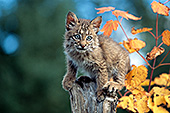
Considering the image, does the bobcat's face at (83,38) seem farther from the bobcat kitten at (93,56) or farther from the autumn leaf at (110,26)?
the autumn leaf at (110,26)

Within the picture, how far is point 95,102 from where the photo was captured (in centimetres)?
218

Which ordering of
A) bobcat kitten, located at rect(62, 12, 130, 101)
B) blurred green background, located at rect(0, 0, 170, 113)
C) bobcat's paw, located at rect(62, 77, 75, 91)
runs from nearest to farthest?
bobcat kitten, located at rect(62, 12, 130, 101), bobcat's paw, located at rect(62, 77, 75, 91), blurred green background, located at rect(0, 0, 170, 113)

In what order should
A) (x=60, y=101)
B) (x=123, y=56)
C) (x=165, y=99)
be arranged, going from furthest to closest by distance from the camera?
(x=60, y=101)
(x=123, y=56)
(x=165, y=99)

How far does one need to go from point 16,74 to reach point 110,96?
6.92m

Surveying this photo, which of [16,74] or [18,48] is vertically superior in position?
[18,48]

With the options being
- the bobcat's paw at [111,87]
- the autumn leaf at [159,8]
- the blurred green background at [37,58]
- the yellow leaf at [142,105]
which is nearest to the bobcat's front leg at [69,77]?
the bobcat's paw at [111,87]

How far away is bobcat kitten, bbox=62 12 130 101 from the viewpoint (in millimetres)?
2242

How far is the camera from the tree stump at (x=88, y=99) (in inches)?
83.9

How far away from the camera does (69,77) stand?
2549 millimetres

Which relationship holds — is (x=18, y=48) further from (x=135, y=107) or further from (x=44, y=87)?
(x=135, y=107)

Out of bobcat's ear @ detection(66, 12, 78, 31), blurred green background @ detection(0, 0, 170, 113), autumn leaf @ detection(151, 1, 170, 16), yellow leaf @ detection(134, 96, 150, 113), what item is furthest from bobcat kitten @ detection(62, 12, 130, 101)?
blurred green background @ detection(0, 0, 170, 113)

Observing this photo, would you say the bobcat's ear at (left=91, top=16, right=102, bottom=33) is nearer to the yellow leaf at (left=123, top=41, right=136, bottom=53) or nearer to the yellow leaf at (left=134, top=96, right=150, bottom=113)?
the yellow leaf at (left=123, top=41, right=136, bottom=53)

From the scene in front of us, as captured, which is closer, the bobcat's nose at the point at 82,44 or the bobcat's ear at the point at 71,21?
the bobcat's nose at the point at 82,44

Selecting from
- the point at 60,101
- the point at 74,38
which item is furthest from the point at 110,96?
the point at 60,101
